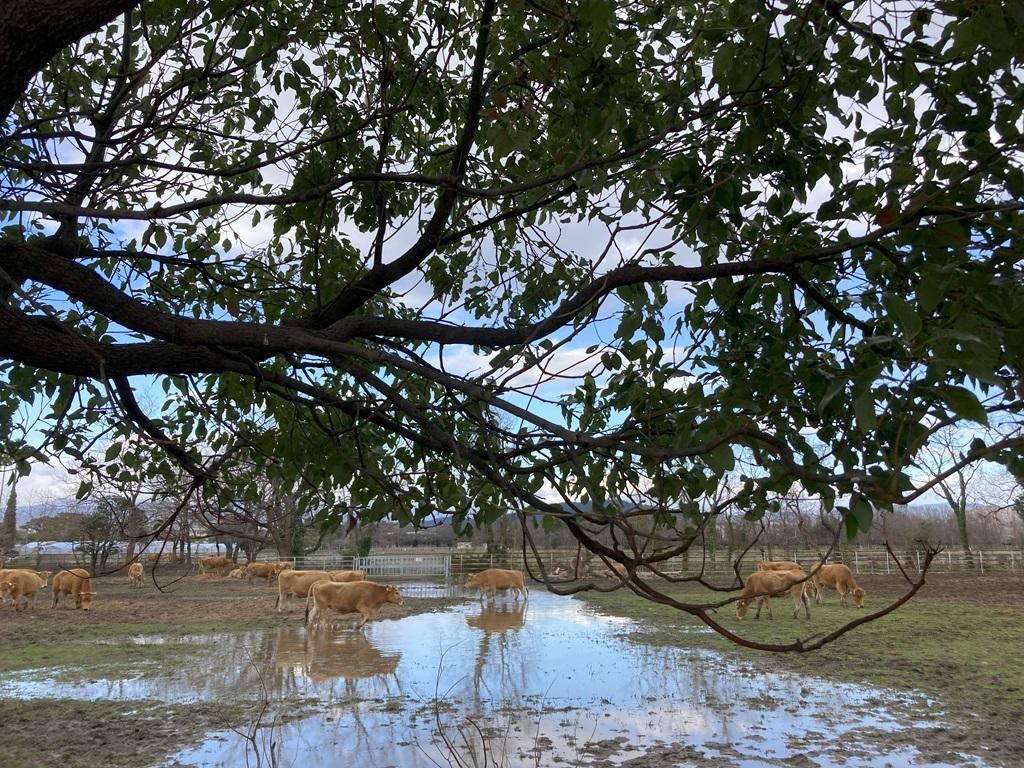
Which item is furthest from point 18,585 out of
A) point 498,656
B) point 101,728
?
point 101,728

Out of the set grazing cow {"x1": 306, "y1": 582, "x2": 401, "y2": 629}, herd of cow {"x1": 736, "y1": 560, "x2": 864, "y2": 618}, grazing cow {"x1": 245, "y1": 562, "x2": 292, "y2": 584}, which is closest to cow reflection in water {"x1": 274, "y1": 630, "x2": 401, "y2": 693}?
grazing cow {"x1": 306, "y1": 582, "x2": 401, "y2": 629}

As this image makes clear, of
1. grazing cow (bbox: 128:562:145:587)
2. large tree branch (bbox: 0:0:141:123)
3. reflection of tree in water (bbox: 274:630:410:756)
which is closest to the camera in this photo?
large tree branch (bbox: 0:0:141:123)

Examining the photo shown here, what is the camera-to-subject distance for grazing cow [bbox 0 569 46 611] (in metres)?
18.0

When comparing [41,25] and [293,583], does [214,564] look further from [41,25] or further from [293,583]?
[41,25]

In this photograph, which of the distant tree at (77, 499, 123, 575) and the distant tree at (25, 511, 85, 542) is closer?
the distant tree at (77, 499, 123, 575)

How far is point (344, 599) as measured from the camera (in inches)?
612

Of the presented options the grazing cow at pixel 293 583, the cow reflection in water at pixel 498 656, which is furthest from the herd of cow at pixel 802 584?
the grazing cow at pixel 293 583

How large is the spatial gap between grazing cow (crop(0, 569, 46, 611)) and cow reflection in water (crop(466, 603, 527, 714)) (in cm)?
1059

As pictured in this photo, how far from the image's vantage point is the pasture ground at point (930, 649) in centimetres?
723

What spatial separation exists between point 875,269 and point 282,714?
22.7 ft

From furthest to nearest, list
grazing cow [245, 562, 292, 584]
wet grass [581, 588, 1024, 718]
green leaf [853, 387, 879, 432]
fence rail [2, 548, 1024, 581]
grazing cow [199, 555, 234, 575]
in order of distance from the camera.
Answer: grazing cow [199, 555, 234, 575] < fence rail [2, 548, 1024, 581] < grazing cow [245, 562, 292, 584] < wet grass [581, 588, 1024, 718] < green leaf [853, 387, 879, 432]

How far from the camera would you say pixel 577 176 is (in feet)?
9.89

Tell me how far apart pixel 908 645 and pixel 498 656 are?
6369 millimetres

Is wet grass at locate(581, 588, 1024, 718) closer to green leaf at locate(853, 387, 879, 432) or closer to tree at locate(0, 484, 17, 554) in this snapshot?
green leaf at locate(853, 387, 879, 432)
